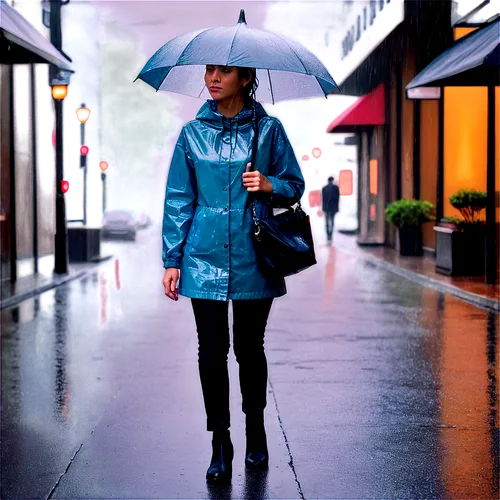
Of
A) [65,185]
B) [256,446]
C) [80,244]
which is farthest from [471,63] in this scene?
Answer: [80,244]

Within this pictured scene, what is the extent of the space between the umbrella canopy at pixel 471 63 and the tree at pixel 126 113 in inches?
2153

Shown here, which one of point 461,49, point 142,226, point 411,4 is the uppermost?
point 411,4

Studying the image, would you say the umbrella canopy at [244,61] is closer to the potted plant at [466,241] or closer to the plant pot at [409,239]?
the potted plant at [466,241]

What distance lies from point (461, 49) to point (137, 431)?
429 inches

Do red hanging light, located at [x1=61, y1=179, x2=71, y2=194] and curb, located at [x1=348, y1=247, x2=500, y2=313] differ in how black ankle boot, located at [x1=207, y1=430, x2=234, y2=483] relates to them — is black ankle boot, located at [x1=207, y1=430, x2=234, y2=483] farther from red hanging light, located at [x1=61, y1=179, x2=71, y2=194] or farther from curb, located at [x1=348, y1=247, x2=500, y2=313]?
red hanging light, located at [x1=61, y1=179, x2=71, y2=194]

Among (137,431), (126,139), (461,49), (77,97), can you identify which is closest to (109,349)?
(137,431)

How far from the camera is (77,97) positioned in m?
47.0

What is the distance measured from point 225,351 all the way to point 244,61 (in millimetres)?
1424

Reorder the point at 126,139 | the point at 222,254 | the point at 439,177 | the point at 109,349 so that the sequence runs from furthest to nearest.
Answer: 1. the point at 126,139
2. the point at 439,177
3. the point at 109,349
4. the point at 222,254

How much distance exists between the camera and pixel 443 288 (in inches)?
617

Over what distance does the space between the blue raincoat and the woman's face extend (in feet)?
0.27

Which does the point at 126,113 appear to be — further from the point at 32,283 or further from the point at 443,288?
the point at 443,288

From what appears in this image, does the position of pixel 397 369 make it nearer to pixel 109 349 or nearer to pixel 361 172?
pixel 109 349

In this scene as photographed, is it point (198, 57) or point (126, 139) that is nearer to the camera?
point (198, 57)
